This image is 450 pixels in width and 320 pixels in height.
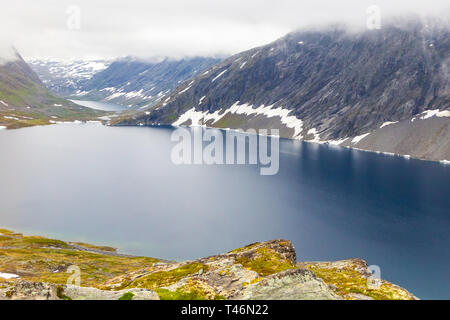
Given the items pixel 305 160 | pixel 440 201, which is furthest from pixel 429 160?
pixel 440 201

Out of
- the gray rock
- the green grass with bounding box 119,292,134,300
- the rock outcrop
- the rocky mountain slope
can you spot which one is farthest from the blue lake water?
the green grass with bounding box 119,292,134,300

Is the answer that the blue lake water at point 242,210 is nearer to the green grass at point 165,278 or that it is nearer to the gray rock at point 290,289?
the green grass at point 165,278

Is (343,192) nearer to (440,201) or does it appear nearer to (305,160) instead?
(440,201)

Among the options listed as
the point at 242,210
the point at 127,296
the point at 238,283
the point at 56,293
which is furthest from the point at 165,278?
the point at 242,210

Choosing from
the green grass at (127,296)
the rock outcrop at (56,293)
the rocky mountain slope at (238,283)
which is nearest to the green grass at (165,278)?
the rocky mountain slope at (238,283)

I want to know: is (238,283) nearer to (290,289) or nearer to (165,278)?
(290,289)

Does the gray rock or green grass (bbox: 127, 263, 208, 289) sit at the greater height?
the gray rock

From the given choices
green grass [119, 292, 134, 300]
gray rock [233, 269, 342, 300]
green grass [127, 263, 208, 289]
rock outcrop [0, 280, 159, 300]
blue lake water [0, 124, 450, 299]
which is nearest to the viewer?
rock outcrop [0, 280, 159, 300]

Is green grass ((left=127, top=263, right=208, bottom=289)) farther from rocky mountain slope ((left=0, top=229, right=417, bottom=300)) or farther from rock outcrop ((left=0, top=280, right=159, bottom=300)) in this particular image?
rock outcrop ((left=0, top=280, right=159, bottom=300))
